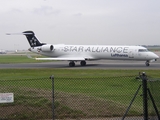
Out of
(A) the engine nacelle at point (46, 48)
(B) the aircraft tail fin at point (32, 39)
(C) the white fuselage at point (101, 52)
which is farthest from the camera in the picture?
(B) the aircraft tail fin at point (32, 39)

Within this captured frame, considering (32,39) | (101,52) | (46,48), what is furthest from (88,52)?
(32,39)

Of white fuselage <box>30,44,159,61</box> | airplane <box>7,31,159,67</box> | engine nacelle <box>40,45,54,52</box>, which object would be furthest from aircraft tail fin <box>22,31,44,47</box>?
engine nacelle <box>40,45,54,52</box>

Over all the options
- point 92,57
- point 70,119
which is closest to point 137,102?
point 70,119

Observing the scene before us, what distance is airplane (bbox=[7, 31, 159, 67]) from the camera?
3341 centimetres

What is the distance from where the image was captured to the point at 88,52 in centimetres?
3675

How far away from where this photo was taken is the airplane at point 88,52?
33406 mm

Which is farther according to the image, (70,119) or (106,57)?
(106,57)

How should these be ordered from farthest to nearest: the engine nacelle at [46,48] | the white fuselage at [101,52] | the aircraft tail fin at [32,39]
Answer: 1. the aircraft tail fin at [32,39]
2. the engine nacelle at [46,48]
3. the white fuselage at [101,52]

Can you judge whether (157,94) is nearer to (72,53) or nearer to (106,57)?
(106,57)

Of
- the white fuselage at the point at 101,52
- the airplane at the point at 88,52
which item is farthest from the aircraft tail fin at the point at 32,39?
the white fuselage at the point at 101,52

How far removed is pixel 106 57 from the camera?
3519 cm

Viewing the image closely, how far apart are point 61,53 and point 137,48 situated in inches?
427

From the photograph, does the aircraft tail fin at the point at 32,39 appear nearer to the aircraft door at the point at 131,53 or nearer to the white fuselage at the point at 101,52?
the white fuselage at the point at 101,52

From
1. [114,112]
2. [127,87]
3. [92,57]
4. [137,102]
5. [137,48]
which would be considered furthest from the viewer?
[92,57]
